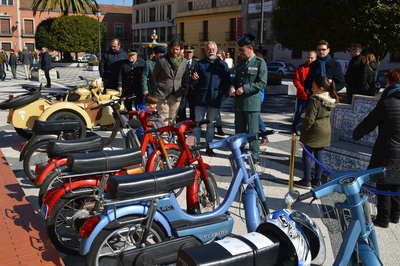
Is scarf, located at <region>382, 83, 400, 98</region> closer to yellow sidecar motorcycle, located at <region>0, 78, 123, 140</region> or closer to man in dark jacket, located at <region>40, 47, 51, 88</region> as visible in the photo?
yellow sidecar motorcycle, located at <region>0, 78, 123, 140</region>

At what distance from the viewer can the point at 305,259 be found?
6.90ft

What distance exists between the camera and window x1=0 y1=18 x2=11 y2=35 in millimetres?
62219

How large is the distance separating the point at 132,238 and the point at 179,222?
0.44 m

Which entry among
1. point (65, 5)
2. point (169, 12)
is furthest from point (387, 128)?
point (169, 12)

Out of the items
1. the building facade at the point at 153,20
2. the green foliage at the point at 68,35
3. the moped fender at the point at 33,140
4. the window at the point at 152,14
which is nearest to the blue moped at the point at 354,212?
the moped fender at the point at 33,140

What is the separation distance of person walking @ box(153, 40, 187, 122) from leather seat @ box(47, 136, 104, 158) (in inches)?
97.2

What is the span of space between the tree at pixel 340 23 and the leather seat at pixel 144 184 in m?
7.83

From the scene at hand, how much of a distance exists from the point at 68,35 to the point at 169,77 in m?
40.4

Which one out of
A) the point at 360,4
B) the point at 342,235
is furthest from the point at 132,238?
the point at 360,4

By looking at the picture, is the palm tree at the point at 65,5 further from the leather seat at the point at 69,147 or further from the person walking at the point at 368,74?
the leather seat at the point at 69,147

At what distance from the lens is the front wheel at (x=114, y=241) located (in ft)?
→ 9.68

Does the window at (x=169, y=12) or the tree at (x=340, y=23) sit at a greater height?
the window at (x=169, y=12)

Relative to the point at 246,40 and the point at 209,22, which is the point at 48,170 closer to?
the point at 246,40

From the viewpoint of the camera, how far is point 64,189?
368 centimetres
